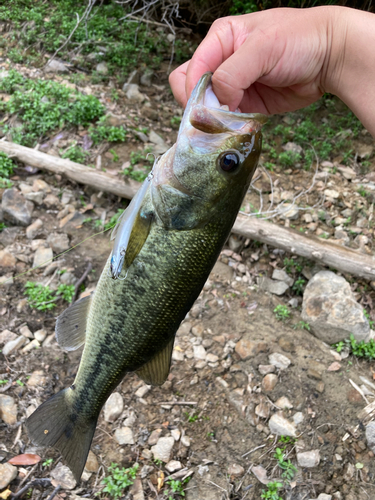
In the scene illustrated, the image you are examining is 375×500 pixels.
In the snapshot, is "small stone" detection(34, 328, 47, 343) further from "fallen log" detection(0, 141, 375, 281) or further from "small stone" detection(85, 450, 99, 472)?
"fallen log" detection(0, 141, 375, 281)

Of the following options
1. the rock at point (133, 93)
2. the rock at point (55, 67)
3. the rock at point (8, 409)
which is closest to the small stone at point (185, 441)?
the rock at point (8, 409)

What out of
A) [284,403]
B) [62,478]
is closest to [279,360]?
[284,403]

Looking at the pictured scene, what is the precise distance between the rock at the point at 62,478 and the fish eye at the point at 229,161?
8.06 ft

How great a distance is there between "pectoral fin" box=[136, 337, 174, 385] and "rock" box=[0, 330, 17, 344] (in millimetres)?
1799

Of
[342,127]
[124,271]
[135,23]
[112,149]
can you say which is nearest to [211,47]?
[124,271]

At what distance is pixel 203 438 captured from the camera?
3.16m

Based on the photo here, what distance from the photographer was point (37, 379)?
3.20 meters

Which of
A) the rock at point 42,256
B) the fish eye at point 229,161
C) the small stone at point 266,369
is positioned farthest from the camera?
the rock at point 42,256

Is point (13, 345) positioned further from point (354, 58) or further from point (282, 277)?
point (354, 58)

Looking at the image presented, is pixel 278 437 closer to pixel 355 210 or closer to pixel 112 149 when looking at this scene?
pixel 355 210

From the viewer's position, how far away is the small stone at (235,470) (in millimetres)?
2992

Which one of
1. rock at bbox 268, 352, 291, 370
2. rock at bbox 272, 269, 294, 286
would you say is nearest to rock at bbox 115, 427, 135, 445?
rock at bbox 268, 352, 291, 370

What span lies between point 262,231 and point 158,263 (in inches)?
109

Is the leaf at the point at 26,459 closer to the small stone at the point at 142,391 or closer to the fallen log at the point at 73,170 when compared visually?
the small stone at the point at 142,391
